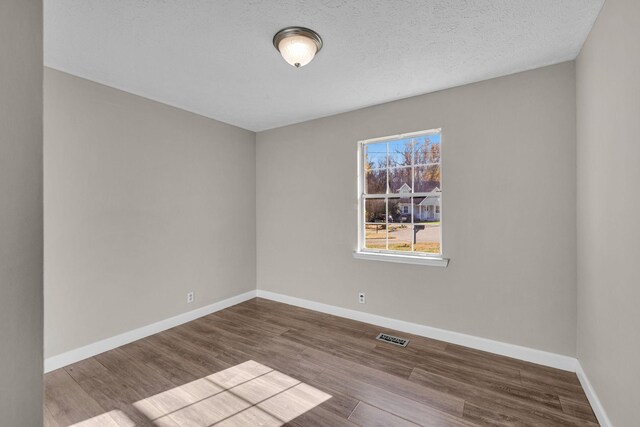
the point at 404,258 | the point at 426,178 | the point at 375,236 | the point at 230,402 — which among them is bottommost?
the point at 230,402

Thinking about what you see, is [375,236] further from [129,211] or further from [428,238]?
[129,211]

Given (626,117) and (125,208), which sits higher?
(626,117)

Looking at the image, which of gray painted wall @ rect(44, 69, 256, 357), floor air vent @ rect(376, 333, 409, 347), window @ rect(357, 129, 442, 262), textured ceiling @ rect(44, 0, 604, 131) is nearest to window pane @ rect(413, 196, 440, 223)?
window @ rect(357, 129, 442, 262)

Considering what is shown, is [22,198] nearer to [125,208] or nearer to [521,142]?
[125,208]

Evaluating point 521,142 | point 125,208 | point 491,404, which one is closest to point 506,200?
point 521,142

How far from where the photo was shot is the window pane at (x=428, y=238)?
301 centimetres

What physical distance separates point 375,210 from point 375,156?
675 mm

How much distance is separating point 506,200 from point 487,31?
Result: 1.45m

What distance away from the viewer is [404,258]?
3123 millimetres

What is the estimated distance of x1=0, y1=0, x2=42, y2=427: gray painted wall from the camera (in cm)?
105

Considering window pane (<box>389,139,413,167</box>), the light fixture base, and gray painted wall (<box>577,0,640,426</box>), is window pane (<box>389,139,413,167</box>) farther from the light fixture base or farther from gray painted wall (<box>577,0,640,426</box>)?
the light fixture base

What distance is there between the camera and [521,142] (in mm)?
2527

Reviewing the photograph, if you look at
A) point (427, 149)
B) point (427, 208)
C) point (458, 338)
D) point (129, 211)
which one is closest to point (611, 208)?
point (427, 208)

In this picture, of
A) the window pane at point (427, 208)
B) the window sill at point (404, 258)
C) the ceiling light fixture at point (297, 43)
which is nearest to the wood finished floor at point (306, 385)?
the window sill at point (404, 258)
